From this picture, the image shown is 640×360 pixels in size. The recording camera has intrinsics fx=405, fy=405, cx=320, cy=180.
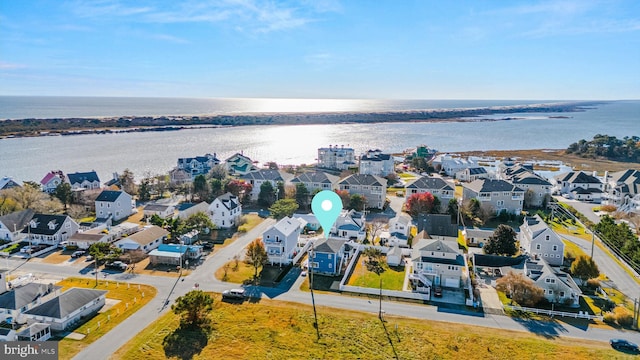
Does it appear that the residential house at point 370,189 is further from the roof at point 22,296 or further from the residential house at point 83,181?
the residential house at point 83,181

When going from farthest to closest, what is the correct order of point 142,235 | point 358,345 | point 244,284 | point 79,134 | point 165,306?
point 79,134 < point 142,235 < point 244,284 < point 165,306 < point 358,345

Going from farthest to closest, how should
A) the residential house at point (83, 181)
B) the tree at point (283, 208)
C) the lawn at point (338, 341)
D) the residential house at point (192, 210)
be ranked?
1. the residential house at point (83, 181)
2. the residential house at point (192, 210)
3. the tree at point (283, 208)
4. the lawn at point (338, 341)

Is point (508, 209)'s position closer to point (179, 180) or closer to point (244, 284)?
point (244, 284)

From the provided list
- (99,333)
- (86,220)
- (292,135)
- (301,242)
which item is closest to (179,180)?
(86,220)

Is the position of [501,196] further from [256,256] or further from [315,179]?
[256,256]

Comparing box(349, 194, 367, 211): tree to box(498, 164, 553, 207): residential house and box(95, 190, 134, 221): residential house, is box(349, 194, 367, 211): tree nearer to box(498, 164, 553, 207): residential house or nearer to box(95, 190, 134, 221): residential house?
box(498, 164, 553, 207): residential house

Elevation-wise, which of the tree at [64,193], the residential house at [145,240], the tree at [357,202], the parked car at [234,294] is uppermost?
the tree at [64,193]

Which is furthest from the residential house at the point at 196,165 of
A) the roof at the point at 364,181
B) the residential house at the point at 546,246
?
the residential house at the point at 546,246

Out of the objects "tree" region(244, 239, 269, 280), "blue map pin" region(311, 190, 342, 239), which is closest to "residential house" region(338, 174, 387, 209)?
"tree" region(244, 239, 269, 280)
